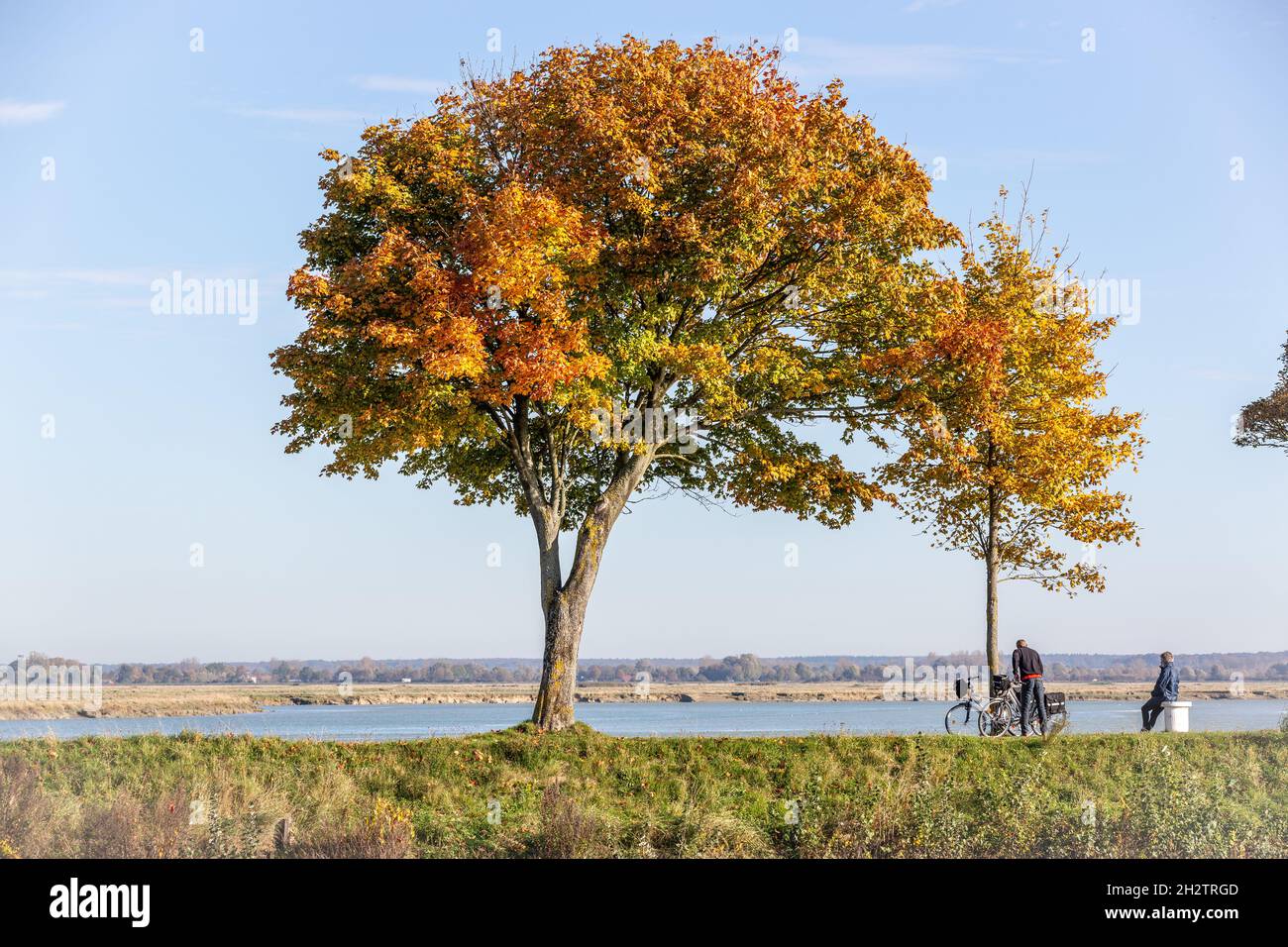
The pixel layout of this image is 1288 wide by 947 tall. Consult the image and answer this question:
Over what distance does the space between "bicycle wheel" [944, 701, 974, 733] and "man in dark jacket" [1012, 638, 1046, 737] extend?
2028 mm

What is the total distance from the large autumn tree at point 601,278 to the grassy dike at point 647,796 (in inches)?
131

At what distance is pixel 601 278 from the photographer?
26.0 m

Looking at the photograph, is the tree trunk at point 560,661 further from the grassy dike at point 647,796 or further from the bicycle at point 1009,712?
the bicycle at point 1009,712

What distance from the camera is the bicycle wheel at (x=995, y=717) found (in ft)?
92.1

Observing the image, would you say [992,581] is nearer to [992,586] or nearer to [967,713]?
[992,586]

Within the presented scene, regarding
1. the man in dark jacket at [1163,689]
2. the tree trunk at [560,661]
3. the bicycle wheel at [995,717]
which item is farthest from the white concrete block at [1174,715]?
the tree trunk at [560,661]

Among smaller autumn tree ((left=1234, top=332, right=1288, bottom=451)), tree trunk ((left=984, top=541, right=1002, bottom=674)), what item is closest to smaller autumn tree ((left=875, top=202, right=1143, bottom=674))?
tree trunk ((left=984, top=541, right=1002, bottom=674))

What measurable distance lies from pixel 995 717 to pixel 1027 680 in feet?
4.29

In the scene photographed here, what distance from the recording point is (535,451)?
29250mm

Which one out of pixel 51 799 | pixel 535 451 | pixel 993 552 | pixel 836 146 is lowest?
pixel 51 799

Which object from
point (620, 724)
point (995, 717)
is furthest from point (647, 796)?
point (620, 724)
